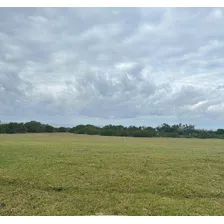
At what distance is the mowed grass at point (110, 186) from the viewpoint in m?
5.97

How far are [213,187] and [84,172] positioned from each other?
3.82 metres

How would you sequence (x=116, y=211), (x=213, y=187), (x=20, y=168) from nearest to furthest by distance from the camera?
1. (x=116, y=211)
2. (x=213, y=187)
3. (x=20, y=168)

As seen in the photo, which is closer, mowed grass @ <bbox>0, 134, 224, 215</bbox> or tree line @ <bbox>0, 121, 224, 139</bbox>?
mowed grass @ <bbox>0, 134, 224, 215</bbox>

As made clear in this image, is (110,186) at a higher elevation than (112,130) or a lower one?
lower

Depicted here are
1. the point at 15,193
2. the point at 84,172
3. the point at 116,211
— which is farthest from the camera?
the point at 84,172

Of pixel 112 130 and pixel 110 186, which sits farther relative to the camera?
pixel 112 130

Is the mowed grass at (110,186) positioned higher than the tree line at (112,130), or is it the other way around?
the tree line at (112,130)

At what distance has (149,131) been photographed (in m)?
46.8

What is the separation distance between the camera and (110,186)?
25.0 feet

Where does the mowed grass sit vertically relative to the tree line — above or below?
below

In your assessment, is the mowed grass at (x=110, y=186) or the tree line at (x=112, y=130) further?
the tree line at (x=112, y=130)

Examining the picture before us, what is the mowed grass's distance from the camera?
19.6 feet
